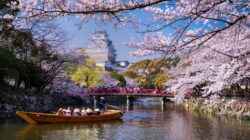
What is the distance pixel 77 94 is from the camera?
109ft

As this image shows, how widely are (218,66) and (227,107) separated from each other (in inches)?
164

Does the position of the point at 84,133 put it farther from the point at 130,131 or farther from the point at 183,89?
the point at 183,89

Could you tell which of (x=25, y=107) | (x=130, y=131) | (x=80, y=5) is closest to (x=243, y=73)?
(x=130, y=131)

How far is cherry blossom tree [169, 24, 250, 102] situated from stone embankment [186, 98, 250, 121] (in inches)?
60.7

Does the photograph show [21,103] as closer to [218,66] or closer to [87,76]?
[218,66]

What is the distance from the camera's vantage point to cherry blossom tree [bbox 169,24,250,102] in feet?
46.4

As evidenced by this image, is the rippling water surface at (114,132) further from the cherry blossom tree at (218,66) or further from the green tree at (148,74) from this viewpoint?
the green tree at (148,74)

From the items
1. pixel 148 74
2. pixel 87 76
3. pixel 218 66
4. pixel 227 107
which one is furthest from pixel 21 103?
pixel 148 74

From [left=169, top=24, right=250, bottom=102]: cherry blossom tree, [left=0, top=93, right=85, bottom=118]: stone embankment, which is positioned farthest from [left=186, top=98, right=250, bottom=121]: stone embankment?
[left=0, top=93, right=85, bottom=118]: stone embankment

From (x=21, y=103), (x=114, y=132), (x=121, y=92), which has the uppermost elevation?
(x=121, y=92)

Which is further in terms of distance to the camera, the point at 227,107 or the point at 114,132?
the point at 227,107

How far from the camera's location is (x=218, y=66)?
1806 cm

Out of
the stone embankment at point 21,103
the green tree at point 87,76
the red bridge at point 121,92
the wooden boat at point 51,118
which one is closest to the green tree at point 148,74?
the red bridge at point 121,92

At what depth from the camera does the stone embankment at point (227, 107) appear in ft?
62.3
